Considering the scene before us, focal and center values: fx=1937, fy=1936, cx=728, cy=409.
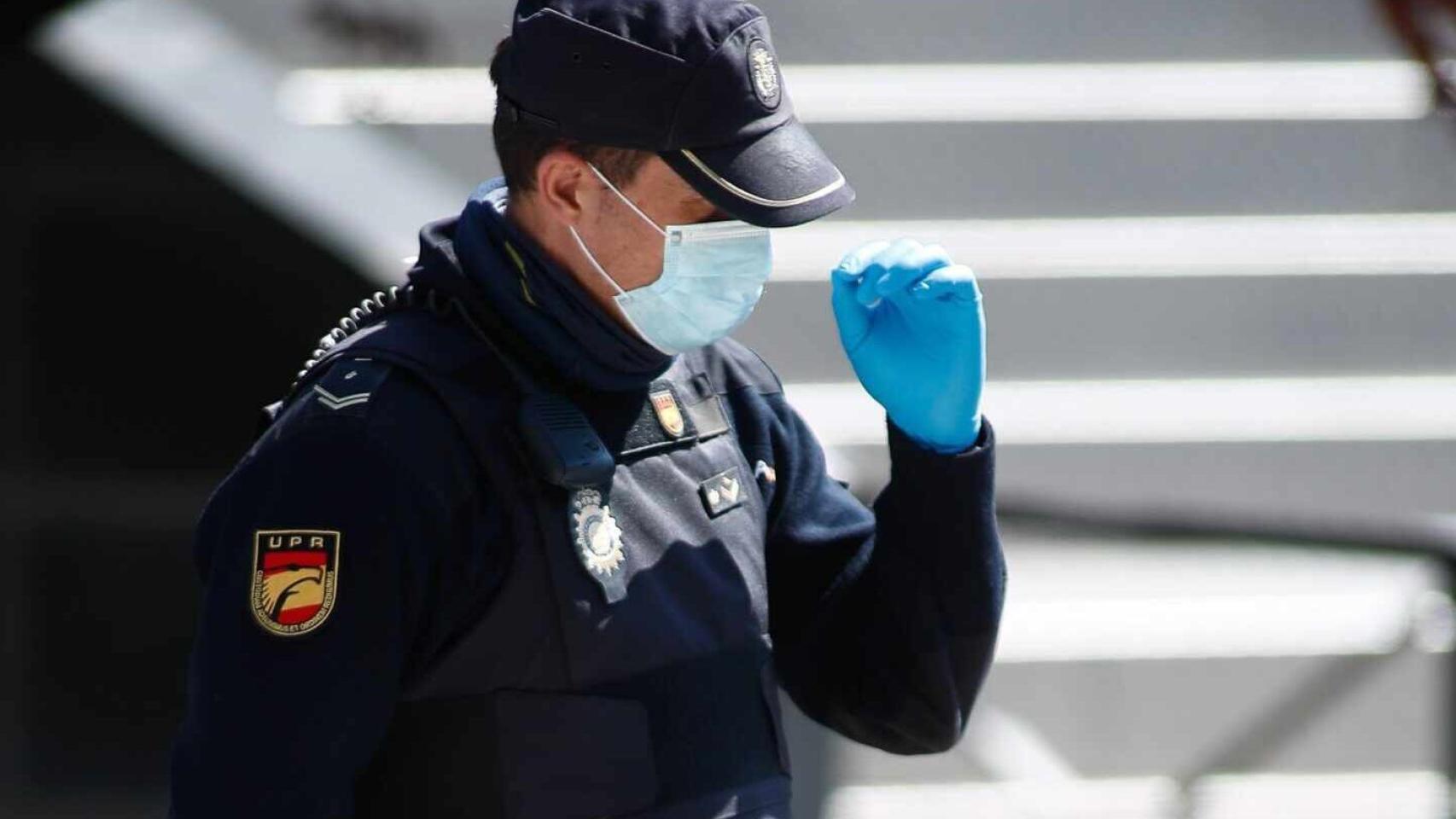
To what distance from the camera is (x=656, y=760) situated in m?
1.57

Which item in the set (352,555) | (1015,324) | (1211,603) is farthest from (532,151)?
(1015,324)

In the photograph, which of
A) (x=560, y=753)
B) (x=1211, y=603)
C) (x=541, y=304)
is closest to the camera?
(x=560, y=753)

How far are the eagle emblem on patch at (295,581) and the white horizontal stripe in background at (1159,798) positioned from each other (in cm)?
204

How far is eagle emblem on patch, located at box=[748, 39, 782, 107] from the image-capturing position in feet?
5.34

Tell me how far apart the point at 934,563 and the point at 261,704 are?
0.66 meters

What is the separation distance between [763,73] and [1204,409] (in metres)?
3.37

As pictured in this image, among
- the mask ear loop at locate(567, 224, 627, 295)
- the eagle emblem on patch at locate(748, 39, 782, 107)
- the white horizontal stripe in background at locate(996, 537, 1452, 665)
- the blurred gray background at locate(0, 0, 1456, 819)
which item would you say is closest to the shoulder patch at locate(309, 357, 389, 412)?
the mask ear loop at locate(567, 224, 627, 295)

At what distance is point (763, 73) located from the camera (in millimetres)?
1642

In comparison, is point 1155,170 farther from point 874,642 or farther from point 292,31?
point 874,642

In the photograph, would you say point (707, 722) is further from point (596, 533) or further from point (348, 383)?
point (348, 383)

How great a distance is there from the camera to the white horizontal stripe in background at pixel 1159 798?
3496 millimetres

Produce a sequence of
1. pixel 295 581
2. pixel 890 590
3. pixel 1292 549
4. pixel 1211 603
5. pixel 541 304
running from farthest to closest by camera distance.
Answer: pixel 1211 603
pixel 1292 549
pixel 890 590
pixel 541 304
pixel 295 581

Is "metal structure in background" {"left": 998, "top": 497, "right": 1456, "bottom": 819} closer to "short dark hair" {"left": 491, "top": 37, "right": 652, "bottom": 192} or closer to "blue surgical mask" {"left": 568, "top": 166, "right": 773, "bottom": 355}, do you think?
"blue surgical mask" {"left": 568, "top": 166, "right": 773, "bottom": 355}

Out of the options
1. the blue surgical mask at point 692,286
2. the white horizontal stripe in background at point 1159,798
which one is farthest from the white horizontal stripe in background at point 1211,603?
the blue surgical mask at point 692,286
